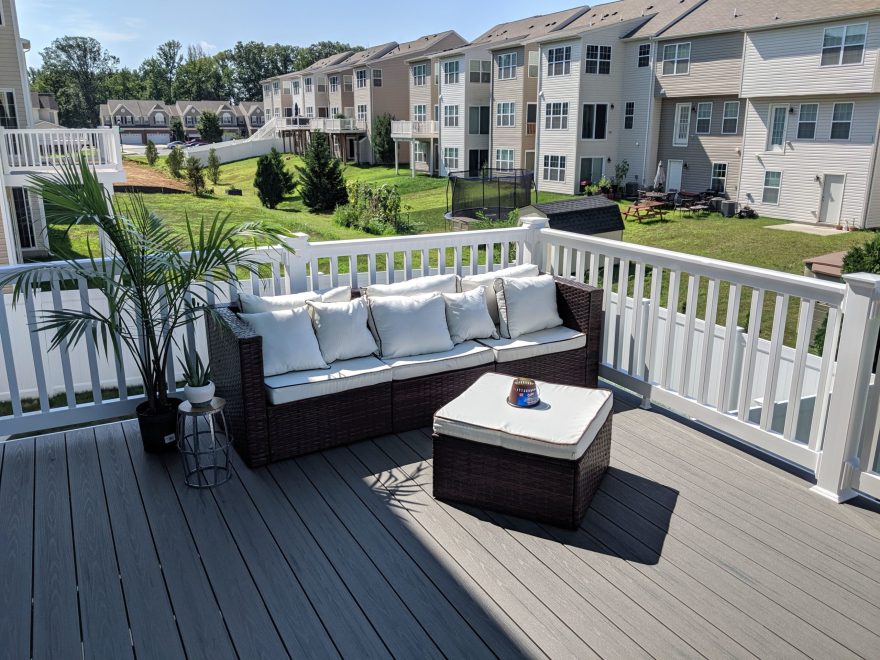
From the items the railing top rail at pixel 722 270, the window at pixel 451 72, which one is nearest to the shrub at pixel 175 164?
the window at pixel 451 72

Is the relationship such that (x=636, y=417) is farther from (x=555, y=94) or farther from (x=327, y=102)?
(x=327, y=102)

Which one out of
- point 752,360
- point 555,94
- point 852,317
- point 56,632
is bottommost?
point 56,632

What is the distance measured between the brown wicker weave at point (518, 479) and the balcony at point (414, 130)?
28.8 meters

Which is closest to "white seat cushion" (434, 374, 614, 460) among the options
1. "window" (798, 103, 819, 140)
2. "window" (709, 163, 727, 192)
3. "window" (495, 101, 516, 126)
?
"window" (798, 103, 819, 140)

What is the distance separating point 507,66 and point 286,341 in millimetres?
26078

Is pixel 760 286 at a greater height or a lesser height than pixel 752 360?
greater

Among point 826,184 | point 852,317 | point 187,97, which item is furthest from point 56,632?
point 187,97

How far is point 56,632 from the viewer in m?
2.28

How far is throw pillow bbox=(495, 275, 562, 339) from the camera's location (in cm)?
411

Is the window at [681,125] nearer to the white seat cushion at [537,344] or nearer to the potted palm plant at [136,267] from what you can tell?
the white seat cushion at [537,344]

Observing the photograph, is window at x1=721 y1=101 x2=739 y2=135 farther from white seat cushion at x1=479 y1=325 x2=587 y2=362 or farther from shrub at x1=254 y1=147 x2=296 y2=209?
white seat cushion at x1=479 y1=325 x2=587 y2=362

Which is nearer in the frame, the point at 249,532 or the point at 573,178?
the point at 249,532

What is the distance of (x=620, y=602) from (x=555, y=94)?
80.1 ft

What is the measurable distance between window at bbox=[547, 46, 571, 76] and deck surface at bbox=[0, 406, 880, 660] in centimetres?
2315
